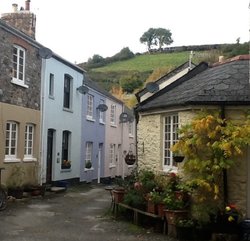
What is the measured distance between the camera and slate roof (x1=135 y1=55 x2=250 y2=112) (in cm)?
1148

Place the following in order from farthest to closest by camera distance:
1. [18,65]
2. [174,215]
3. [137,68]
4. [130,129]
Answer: [137,68], [130,129], [18,65], [174,215]

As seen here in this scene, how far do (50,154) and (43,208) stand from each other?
20.6 ft

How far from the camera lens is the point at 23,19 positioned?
2138 cm

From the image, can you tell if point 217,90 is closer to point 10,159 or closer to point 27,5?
point 10,159

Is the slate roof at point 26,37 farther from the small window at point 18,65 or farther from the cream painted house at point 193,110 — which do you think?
the cream painted house at point 193,110

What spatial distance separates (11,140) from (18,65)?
120 inches

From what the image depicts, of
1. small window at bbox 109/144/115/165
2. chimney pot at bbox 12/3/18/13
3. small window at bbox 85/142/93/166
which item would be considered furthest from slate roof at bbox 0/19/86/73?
small window at bbox 109/144/115/165

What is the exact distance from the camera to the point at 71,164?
912 inches

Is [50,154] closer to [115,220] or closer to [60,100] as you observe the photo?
[60,100]

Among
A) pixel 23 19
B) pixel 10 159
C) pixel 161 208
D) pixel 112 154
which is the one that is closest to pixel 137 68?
pixel 112 154

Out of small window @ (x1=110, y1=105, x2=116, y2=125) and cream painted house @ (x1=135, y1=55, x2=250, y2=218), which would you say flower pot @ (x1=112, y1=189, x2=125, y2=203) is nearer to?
cream painted house @ (x1=135, y1=55, x2=250, y2=218)

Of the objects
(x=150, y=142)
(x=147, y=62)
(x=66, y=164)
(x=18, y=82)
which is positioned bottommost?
(x=66, y=164)

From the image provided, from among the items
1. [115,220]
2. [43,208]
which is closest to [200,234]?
[115,220]

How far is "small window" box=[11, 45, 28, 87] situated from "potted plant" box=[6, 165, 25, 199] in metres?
3.46
